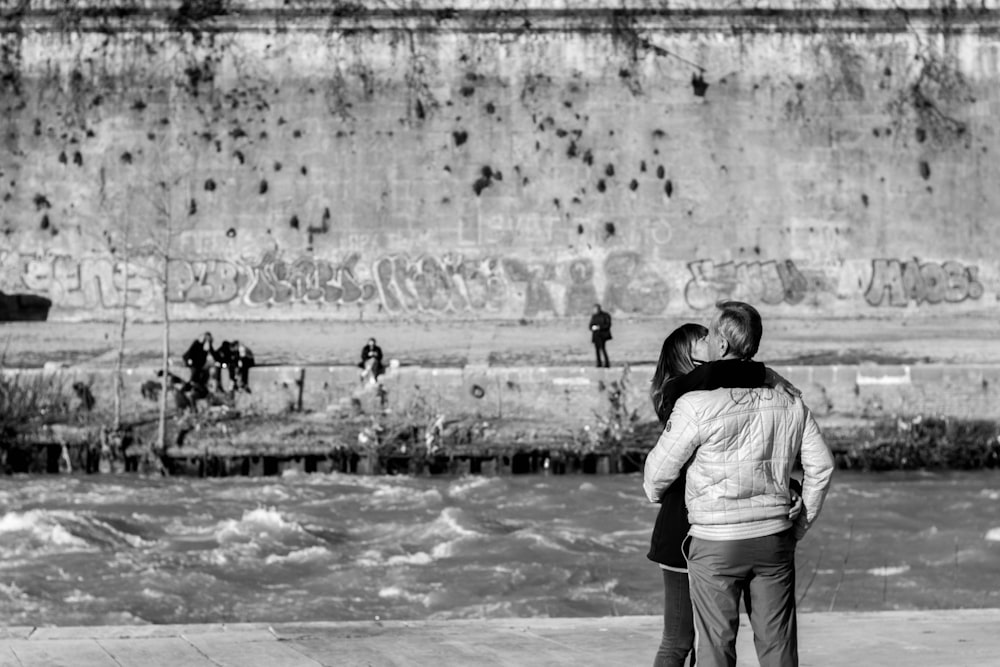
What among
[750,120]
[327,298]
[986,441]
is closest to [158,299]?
[327,298]

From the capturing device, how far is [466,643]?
21.7 ft

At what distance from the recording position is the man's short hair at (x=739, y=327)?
4.71 metres

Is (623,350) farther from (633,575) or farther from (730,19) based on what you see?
(633,575)

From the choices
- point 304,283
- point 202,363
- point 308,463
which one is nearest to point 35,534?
point 308,463

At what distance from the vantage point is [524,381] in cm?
1919

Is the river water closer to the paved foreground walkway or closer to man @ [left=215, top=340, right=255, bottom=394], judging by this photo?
man @ [left=215, top=340, right=255, bottom=394]

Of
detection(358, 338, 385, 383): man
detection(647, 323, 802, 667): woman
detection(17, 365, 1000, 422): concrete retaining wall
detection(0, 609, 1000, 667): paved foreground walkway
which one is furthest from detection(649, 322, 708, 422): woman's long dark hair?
detection(358, 338, 385, 383): man

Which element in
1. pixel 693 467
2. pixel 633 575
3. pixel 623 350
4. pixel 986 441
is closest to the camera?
pixel 693 467

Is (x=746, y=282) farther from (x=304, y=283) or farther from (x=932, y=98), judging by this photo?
(x=304, y=283)

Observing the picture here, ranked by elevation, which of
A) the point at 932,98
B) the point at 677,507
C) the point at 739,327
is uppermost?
the point at 932,98

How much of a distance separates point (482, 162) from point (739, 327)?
61.9ft

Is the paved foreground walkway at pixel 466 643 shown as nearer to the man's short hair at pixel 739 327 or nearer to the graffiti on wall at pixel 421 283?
the man's short hair at pixel 739 327

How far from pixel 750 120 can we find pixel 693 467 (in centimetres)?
1947

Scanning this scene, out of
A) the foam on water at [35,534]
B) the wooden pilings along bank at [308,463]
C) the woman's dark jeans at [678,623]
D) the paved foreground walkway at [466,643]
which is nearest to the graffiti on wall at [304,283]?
the wooden pilings along bank at [308,463]
